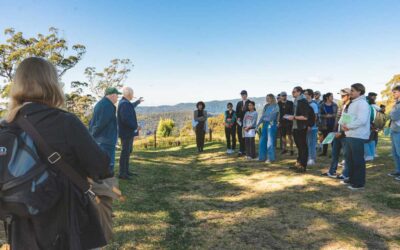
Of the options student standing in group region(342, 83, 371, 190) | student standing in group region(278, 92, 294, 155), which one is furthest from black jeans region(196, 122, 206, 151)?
student standing in group region(342, 83, 371, 190)

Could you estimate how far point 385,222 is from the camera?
461cm

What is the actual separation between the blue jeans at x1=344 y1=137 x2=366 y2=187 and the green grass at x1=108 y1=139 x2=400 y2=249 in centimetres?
27

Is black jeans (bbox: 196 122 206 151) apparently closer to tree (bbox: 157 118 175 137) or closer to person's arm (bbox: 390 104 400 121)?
person's arm (bbox: 390 104 400 121)

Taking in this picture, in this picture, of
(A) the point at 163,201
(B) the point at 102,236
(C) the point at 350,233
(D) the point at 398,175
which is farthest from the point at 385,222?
(B) the point at 102,236

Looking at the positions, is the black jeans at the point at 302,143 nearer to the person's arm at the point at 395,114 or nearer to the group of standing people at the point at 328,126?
the group of standing people at the point at 328,126

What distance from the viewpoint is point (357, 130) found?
5957 millimetres

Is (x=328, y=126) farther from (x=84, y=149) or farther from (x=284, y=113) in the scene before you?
(x=84, y=149)

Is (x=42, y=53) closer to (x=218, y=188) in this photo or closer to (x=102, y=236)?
(x=218, y=188)

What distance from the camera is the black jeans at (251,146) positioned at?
10180mm

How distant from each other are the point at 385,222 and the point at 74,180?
184 inches

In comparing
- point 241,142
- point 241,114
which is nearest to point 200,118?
point 241,114

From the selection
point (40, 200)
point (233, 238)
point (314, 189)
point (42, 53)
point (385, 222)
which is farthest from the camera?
point (42, 53)

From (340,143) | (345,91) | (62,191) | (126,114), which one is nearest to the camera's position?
(62,191)

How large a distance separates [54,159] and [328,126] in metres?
9.73
